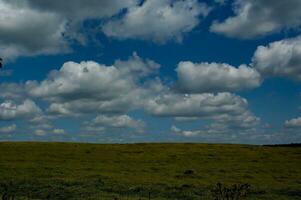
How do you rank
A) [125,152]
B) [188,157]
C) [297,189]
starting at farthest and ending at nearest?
1. [125,152]
2. [188,157]
3. [297,189]

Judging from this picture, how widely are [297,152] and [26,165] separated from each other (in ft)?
126

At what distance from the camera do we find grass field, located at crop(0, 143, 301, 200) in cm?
3375

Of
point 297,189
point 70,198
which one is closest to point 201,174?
point 297,189

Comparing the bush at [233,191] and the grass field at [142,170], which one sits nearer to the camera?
the bush at [233,191]

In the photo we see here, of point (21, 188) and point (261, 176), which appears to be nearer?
point (21, 188)

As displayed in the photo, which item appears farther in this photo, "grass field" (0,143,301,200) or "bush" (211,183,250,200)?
"grass field" (0,143,301,200)

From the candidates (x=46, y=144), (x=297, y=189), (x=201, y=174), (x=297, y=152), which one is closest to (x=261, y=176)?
(x=201, y=174)

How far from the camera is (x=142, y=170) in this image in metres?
51.9

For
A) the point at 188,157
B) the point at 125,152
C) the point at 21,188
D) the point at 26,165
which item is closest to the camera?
the point at 21,188

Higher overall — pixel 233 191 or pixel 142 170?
pixel 233 191

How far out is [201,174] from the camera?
48.6m

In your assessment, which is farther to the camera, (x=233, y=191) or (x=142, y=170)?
(x=142, y=170)

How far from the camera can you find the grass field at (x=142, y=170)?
3375cm

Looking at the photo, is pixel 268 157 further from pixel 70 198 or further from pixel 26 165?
pixel 70 198
